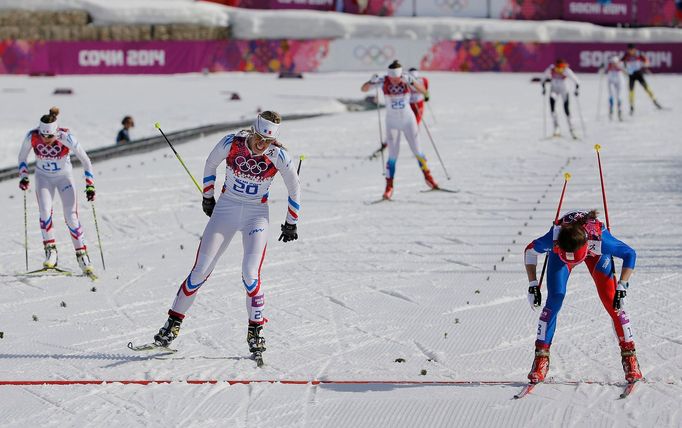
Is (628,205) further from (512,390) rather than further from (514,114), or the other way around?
(514,114)

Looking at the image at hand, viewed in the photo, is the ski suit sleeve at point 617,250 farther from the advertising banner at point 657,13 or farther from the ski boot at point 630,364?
the advertising banner at point 657,13

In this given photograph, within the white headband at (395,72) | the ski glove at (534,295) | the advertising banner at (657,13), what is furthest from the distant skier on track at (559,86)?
the advertising banner at (657,13)

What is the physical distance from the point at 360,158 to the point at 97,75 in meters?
18.7

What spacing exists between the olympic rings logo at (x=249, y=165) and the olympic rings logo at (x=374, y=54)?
3309 centimetres

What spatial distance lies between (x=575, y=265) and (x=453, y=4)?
38.3m

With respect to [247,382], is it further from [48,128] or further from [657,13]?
[657,13]

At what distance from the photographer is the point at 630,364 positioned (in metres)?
7.85

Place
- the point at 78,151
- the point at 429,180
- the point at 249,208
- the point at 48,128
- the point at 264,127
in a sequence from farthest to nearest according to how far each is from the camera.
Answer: the point at 429,180 → the point at 78,151 → the point at 48,128 → the point at 249,208 → the point at 264,127

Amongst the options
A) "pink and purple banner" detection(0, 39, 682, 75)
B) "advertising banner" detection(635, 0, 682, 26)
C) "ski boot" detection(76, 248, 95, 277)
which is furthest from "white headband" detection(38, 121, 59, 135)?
"advertising banner" detection(635, 0, 682, 26)

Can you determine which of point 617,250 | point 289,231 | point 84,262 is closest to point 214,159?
point 289,231

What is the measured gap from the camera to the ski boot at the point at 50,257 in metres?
12.3

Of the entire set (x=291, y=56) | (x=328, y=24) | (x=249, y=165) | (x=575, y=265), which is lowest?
(x=575, y=265)

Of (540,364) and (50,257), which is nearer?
(540,364)

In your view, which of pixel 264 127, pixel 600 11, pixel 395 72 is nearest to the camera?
pixel 264 127
